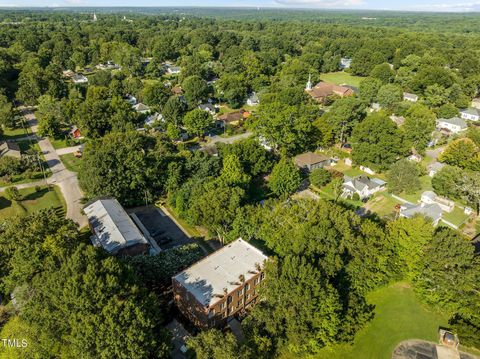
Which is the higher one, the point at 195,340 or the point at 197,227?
the point at 195,340

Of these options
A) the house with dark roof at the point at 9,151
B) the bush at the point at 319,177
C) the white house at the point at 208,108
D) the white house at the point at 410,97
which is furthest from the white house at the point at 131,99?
the white house at the point at 410,97

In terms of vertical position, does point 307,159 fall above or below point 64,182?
above

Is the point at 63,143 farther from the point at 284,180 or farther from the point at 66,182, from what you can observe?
the point at 284,180

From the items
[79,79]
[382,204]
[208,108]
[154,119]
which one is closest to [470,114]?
[382,204]

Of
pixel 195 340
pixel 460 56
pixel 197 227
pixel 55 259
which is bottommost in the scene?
pixel 197 227

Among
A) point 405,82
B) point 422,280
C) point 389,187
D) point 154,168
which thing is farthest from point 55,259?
point 405,82

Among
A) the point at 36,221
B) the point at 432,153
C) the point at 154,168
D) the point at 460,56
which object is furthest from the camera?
the point at 460,56

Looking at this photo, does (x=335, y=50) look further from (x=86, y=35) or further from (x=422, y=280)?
(x=422, y=280)
